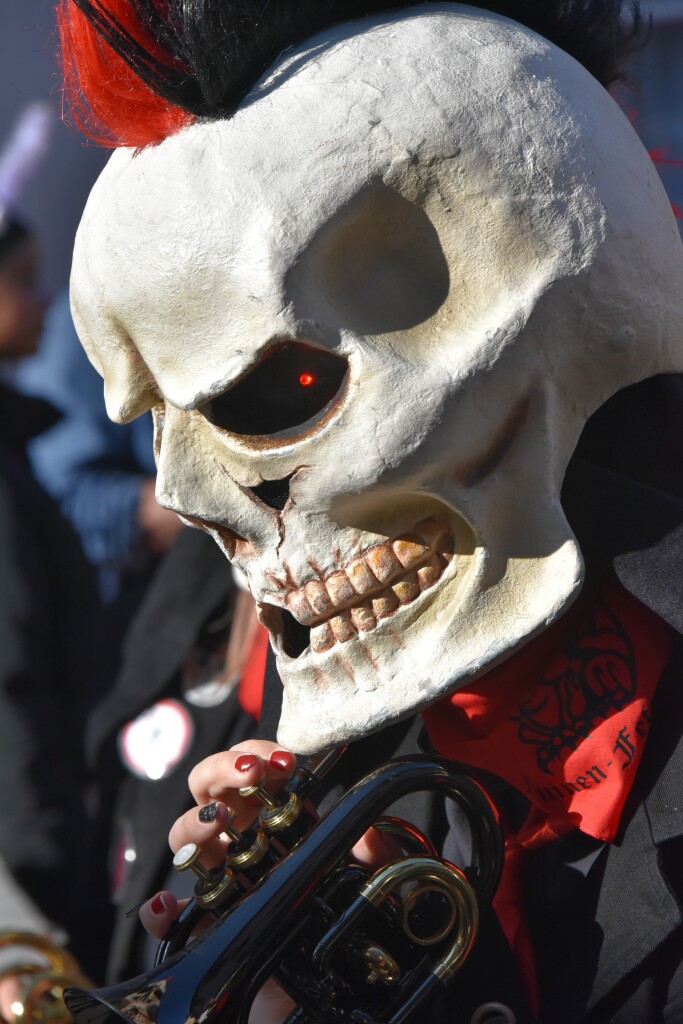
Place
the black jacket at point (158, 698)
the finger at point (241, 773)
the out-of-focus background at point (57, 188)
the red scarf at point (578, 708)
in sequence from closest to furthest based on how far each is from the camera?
the red scarf at point (578, 708) < the finger at point (241, 773) < the black jacket at point (158, 698) < the out-of-focus background at point (57, 188)

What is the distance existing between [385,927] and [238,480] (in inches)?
19.6

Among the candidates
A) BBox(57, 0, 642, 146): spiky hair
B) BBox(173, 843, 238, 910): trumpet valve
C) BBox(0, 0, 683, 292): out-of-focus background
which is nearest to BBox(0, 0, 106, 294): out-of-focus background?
BBox(0, 0, 683, 292): out-of-focus background

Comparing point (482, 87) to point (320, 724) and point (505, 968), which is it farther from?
point (505, 968)

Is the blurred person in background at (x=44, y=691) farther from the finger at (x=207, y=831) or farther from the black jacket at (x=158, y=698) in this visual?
the finger at (x=207, y=831)

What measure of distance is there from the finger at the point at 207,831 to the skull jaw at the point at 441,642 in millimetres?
142

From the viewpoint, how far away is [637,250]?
48.3 inches

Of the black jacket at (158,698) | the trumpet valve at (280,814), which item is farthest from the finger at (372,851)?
the black jacket at (158,698)

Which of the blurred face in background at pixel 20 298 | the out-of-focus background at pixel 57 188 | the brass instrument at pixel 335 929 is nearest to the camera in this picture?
the brass instrument at pixel 335 929

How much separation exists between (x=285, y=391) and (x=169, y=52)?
38cm

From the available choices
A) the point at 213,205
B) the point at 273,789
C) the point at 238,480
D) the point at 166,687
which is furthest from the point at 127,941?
the point at 213,205

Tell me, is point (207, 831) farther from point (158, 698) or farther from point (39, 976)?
point (158, 698)

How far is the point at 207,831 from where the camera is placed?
1.36m

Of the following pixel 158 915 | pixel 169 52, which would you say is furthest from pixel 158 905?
pixel 169 52

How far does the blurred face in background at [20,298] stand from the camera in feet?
11.3
